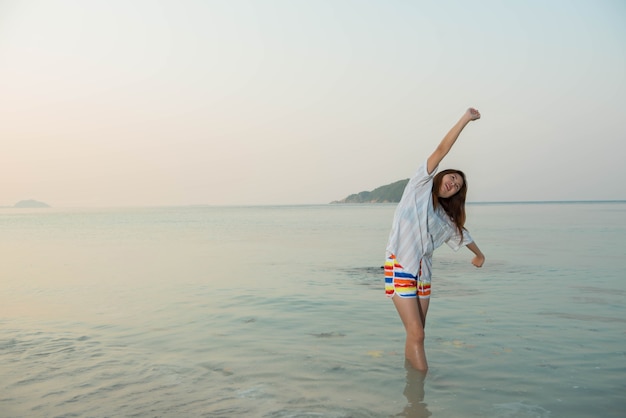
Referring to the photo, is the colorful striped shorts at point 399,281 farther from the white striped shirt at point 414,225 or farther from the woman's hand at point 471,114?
the woman's hand at point 471,114

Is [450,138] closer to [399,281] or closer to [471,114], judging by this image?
[471,114]

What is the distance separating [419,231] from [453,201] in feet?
1.48

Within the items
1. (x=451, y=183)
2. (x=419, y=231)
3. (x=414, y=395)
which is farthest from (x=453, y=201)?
(x=414, y=395)

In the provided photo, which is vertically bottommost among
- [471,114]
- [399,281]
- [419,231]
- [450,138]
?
[399,281]

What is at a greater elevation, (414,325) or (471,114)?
(471,114)

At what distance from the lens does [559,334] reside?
7137 mm

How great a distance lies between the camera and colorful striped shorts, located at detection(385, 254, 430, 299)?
5.18m

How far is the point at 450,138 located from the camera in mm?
4727

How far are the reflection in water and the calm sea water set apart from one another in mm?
24

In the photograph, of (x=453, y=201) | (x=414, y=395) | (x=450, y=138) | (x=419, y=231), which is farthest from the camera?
(x=453, y=201)

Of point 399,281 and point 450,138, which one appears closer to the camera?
point 450,138

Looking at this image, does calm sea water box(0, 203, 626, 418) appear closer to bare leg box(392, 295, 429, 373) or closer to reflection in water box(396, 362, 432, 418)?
reflection in water box(396, 362, 432, 418)

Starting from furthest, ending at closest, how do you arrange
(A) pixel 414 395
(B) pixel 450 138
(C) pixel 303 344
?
(C) pixel 303 344 → (A) pixel 414 395 → (B) pixel 450 138

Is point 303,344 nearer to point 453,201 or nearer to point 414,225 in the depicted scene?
point 414,225
